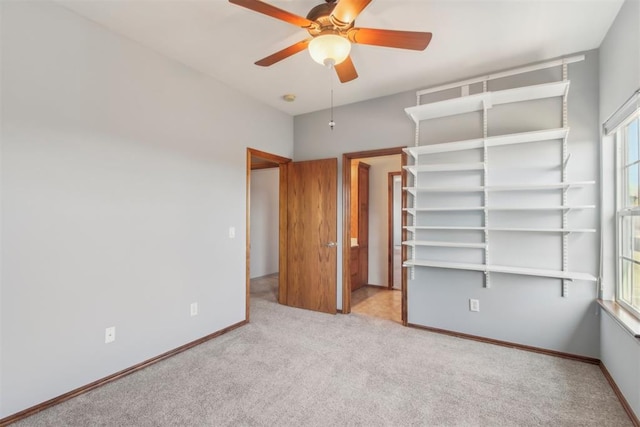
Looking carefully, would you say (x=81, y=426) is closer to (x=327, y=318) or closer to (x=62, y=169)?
(x=62, y=169)

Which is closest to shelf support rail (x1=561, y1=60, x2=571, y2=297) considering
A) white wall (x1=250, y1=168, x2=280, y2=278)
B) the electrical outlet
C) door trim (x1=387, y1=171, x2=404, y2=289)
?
door trim (x1=387, y1=171, x2=404, y2=289)

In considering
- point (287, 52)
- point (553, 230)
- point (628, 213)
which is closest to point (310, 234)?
point (287, 52)

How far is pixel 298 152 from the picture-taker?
417 cm

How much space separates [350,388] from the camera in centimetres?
212

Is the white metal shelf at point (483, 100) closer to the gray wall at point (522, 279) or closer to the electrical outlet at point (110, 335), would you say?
the gray wall at point (522, 279)

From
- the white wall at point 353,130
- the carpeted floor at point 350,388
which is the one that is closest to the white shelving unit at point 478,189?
the white wall at point 353,130

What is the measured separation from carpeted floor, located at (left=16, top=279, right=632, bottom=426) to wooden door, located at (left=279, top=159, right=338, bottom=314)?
95 cm

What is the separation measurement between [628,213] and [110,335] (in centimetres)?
390

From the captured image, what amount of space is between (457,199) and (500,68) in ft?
4.21

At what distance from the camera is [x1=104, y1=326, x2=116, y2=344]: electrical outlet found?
7.28ft

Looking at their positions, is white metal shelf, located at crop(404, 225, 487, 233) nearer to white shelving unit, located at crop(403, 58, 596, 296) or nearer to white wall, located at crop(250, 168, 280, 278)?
white shelving unit, located at crop(403, 58, 596, 296)

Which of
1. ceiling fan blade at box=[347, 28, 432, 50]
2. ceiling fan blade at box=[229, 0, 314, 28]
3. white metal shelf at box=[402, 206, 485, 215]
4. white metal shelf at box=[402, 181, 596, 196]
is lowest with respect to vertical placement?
white metal shelf at box=[402, 206, 485, 215]

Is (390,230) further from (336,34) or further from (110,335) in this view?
(110,335)

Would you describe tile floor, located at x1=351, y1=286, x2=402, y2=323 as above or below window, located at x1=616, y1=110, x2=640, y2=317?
below
